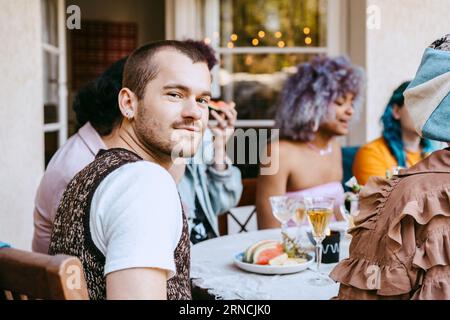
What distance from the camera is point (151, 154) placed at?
1.53m

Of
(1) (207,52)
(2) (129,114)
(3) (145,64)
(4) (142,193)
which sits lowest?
(4) (142,193)

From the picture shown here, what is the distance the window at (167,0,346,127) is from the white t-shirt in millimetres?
3504

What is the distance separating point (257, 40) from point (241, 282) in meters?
3.40

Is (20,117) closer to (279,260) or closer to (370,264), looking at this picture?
(279,260)

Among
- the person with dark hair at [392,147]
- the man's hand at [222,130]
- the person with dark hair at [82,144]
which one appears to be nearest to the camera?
the person with dark hair at [82,144]

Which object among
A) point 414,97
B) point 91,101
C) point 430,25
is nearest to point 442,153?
point 414,97

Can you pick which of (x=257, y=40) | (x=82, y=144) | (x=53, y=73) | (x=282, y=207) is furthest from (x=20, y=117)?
(x=257, y=40)

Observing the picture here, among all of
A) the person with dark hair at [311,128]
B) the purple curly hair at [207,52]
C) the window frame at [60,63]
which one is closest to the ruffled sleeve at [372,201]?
the purple curly hair at [207,52]

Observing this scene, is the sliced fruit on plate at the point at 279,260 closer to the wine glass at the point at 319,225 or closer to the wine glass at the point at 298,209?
the wine glass at the point at 319,225

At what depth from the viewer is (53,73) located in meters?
3.85

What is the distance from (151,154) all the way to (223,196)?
4.31ft

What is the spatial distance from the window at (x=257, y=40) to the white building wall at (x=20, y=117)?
1600mm

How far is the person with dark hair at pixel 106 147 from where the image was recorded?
84.0 inches

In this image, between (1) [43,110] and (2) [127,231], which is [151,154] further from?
(1) [43,110]
